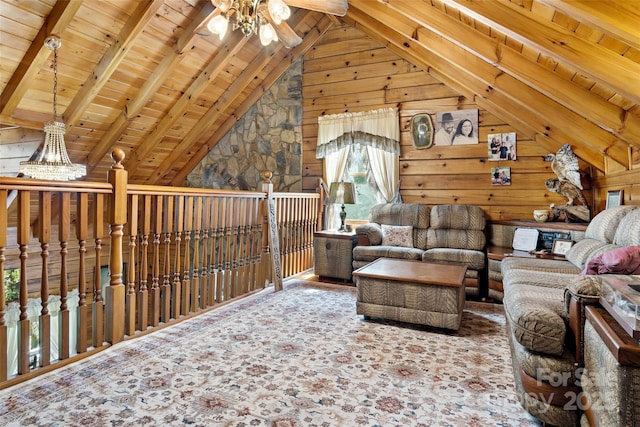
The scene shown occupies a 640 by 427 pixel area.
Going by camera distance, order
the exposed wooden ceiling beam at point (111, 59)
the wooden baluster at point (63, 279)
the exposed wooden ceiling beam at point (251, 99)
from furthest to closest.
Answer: the exposed wooden ceiling beam at point (251, 99) < the exposed wooden ceiling beam at point (111, 59) < the wooden baluster at point (63, 279)

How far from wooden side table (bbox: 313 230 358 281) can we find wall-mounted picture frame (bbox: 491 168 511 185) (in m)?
1.92

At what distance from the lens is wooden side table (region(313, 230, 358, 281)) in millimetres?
4508

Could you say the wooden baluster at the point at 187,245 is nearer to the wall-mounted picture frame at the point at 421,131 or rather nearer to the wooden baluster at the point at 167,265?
the wooden baluster at the point at 167,265

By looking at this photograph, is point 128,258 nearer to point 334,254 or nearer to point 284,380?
point 284,380

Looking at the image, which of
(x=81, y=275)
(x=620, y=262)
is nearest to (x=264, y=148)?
(x=81, y=275)

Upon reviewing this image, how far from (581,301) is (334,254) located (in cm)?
313

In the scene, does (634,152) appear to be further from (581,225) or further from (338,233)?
(338,233)

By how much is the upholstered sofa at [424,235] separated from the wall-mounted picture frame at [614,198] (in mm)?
1216

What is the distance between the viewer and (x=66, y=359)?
86.5 inches

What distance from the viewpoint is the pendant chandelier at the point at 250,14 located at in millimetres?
2463

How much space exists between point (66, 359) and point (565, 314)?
280 cm

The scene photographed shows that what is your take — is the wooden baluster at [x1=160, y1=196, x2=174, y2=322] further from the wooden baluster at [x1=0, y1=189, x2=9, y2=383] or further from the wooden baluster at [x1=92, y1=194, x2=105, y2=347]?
the wooden baluster at [x1=0, y1=189, x2=9, y2=383]

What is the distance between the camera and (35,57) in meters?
3.54

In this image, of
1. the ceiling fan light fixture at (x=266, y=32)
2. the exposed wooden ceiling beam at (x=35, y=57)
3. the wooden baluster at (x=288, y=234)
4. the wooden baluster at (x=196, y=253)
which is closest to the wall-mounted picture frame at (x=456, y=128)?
the wooden baluster at (x=288, y=234)
